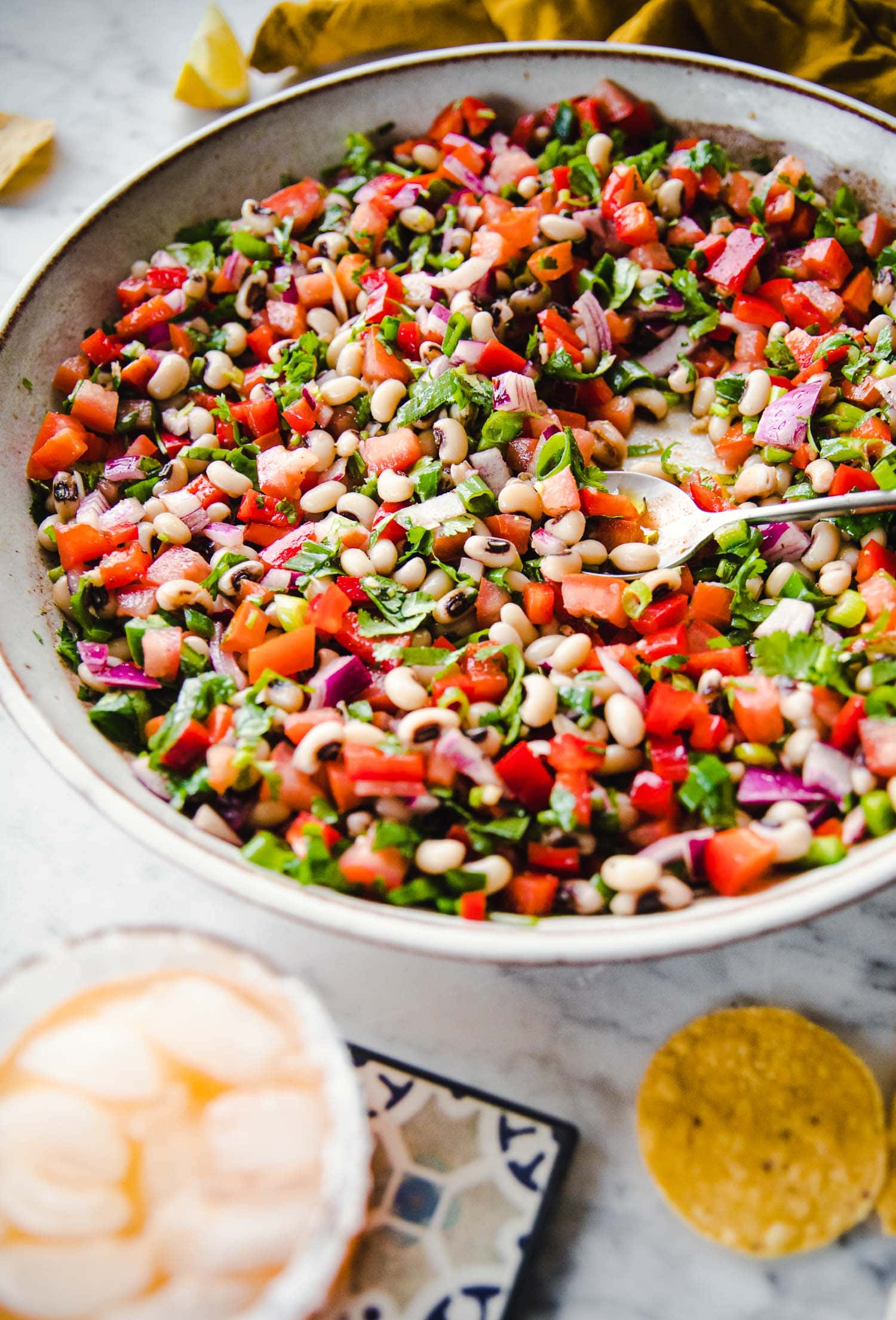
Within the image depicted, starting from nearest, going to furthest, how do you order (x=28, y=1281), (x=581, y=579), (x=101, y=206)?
(x=28, y=1281) → (x=581, y=579) → (x=101, y=206)

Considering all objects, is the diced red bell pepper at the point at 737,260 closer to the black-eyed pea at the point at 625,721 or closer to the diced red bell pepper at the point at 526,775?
the black-eyed pea at the point at 625,721

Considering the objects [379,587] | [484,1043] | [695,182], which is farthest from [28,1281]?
[695,182]

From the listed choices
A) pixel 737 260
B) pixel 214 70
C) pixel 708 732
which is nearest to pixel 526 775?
pixel 708 732

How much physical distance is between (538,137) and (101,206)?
996 millimetres

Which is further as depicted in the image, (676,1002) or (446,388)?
(446,388)

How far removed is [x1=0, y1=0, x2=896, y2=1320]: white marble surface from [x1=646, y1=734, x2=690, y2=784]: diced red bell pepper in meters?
0.33

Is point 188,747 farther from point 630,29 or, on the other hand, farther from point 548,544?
point 630,29

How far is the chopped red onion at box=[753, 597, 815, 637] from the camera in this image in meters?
1.74

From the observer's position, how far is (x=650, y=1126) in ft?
4.93

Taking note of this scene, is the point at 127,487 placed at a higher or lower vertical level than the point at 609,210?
lower

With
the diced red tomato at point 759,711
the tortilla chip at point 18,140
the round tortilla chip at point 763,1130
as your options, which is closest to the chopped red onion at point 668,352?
the diced red tomato at point 759,711

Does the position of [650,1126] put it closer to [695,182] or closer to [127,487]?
[127,487]

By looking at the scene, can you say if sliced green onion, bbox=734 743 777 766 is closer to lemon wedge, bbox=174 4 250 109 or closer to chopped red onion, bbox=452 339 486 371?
chopped red onion, bbox=452 339 486 371

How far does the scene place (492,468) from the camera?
6.29 feet
